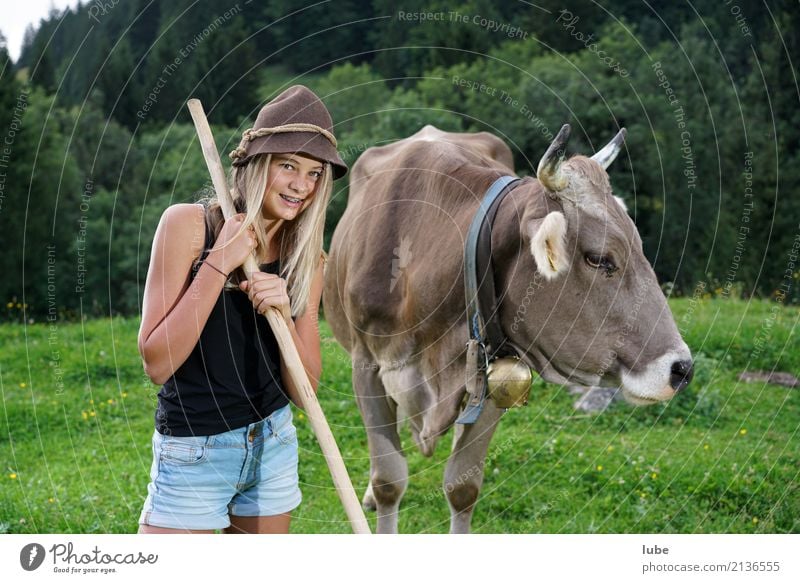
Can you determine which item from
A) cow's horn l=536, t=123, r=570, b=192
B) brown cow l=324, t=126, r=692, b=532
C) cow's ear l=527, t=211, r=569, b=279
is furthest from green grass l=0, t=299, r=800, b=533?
cow's horn l=536, t=123, r=570, b=192

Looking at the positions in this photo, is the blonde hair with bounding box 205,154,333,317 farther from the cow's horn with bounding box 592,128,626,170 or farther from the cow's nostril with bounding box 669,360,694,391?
the cow's nostril with bounding box 669,360,694,391

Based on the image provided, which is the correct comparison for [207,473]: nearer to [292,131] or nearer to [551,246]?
[292,131]

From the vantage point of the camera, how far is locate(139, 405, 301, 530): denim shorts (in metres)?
2.93

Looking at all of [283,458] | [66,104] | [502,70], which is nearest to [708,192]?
[502,70]

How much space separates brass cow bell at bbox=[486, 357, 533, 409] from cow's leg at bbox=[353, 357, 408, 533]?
125cm

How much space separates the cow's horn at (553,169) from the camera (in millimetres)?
3523

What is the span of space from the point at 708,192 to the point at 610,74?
4.67 m

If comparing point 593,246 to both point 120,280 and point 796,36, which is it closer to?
point 796,36

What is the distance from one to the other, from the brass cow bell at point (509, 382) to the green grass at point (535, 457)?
1.77 meters

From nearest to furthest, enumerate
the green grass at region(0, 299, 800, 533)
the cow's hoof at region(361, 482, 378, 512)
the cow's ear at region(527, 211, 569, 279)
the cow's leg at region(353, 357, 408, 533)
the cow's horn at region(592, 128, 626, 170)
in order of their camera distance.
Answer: the cow's ear at region(527, 211, 569, 279)
the cow's horn at region(592, 128, 626, 170)
the cow's leg at region(353, 357, 408, 533)
the green grass at region(0, 299, 800, 533)
the cow's hoof at region(361, 482, 378, 512)

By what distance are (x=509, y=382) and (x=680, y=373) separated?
2.50ft

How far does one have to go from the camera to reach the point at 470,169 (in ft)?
15.1

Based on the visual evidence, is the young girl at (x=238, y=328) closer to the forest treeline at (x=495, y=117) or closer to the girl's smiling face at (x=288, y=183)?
the girl's smiling face at (x=288, y=183)

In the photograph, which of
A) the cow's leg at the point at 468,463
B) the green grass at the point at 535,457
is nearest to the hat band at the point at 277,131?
the cow's leg at the point at 468,463
